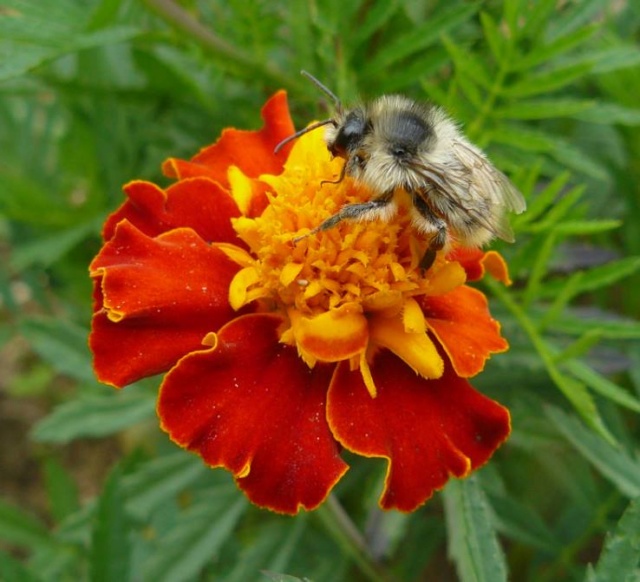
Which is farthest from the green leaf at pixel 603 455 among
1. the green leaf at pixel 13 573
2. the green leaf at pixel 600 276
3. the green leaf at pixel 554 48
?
the green leaf at pixel 13 573

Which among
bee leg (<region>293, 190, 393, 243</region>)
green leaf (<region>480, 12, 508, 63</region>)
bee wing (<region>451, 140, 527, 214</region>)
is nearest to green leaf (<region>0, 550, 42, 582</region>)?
bee leg (<region>293, 190, 393, 243</region>)

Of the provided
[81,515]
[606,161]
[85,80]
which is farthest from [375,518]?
[85,80]

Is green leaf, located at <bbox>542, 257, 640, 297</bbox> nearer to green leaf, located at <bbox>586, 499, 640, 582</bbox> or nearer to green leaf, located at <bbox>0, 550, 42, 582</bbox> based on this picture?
green leaf, located at <bbox>586, 499, 640, 582</bbox>

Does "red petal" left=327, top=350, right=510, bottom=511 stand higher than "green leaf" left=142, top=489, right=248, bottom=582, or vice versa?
"red petal" left=327, top=350, right=510, bottom=511

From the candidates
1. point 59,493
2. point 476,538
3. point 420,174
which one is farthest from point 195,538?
point 420,174

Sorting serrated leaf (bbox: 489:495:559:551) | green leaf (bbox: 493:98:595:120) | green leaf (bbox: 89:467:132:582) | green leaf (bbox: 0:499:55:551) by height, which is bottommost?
green leaf (bbox: 0:499:55:551)

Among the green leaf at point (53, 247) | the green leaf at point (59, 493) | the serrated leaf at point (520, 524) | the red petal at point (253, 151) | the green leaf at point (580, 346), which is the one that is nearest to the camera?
the green leaf at point (580, 346)

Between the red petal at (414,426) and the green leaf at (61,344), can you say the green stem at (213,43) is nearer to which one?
the green leaf at (61,344)
